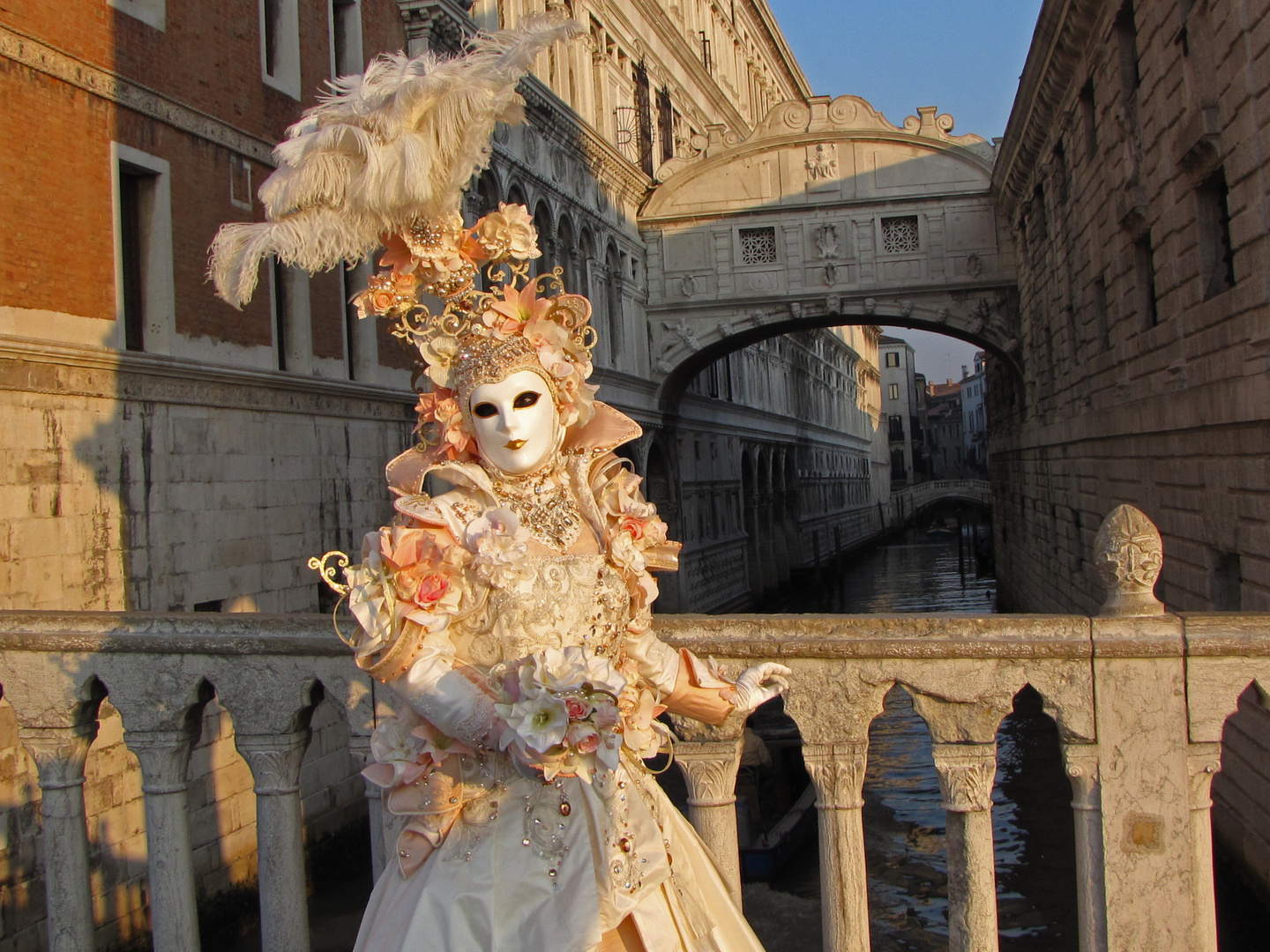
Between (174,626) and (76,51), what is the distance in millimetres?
5982

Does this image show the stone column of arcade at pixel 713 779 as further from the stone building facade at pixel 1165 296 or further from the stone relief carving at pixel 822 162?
the stone relief carving at pixel 822 162

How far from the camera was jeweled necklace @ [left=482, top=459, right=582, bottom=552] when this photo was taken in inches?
110

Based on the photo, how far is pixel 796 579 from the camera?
35750 mm

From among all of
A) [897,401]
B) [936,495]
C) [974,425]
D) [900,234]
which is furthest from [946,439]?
[900,234]

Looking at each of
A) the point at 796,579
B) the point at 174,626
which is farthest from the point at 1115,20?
the point at 796,579

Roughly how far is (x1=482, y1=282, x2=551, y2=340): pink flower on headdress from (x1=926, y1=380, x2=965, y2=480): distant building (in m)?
96.6

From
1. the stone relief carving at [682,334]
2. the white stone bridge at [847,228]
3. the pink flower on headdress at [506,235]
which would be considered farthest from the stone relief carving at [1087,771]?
the stone relief carving at [682,334]

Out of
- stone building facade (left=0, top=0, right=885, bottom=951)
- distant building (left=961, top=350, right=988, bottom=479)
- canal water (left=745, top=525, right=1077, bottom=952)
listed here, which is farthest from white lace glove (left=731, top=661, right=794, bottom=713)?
distant building (left=961, top=350, right=988, bottom=479)

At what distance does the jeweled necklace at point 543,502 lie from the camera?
2.80 metres

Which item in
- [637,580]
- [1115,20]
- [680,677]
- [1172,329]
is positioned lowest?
[680,677]

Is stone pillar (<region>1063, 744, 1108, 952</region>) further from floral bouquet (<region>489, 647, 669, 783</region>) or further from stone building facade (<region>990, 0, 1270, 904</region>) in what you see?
floral bouquet (<region>489, 647, 669, 783</region>)

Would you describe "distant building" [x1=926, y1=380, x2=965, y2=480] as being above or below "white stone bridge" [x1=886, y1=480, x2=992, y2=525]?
above

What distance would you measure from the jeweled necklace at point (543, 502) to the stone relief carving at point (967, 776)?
1.17 metres

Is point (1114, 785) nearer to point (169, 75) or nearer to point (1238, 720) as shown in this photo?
point (1238, 720)
